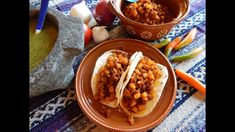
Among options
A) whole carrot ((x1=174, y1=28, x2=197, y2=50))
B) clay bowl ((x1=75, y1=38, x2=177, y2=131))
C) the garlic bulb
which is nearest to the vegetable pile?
the garlic bulb

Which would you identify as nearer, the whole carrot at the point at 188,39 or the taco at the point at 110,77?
the taco at the point at 110,77

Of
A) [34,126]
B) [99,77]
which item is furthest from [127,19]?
[34,126]

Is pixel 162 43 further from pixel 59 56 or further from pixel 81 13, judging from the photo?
pixel 59 56

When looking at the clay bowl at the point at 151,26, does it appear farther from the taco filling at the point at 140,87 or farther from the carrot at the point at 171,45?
the taco filling at the point at 140,87

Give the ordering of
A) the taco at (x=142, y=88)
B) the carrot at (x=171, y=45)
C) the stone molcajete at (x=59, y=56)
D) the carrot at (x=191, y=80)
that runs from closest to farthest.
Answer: the stone molcajete at (x=59, y=56) → the taco at (x=142, y=88) → the carrot at (x=191, y=80) → the carrot at (x=171, y=45)

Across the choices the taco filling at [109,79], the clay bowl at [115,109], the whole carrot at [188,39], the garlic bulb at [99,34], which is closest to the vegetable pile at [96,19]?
the garlic bulb at [99,34]
